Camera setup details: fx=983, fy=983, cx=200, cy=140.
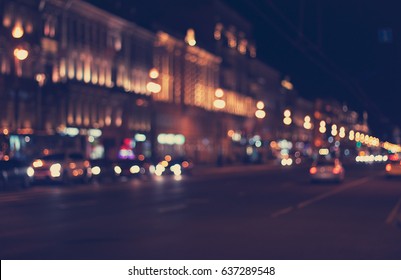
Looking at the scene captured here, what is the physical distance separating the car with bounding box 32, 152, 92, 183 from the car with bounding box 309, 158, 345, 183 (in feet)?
39.7

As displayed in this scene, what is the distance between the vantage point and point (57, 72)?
71.9m

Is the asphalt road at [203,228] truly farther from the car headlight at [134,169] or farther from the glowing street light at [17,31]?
the glowing street light at [17,31]

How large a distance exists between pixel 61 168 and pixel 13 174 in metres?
5.94

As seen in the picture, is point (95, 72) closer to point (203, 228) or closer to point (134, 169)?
point (134, 169)

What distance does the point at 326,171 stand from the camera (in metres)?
50.3

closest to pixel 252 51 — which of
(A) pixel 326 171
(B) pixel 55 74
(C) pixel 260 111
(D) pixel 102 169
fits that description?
(C) pixel 260 111

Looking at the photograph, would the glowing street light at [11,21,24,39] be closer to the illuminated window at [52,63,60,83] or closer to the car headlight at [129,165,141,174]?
the illuminated window at [52,63,60,83]

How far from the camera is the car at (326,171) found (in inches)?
1969

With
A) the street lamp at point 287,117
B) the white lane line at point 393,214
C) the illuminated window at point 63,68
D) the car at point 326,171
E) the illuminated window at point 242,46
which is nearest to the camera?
the white lane line at point 393,214

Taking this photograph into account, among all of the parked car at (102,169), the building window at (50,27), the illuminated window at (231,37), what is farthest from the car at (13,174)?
the illuminated window at (231,37)

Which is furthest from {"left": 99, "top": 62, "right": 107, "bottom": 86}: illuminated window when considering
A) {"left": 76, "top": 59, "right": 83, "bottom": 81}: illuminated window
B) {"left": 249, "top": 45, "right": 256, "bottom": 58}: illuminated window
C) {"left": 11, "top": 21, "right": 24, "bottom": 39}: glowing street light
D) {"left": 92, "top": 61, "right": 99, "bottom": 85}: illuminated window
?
{"left": 249, "top": 45, "right": 256, "bottom": 58}: illuminated window

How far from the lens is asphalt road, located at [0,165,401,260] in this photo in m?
15.7

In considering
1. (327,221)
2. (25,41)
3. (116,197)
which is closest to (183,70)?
(25,41)

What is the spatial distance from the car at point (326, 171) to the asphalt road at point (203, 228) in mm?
15317
